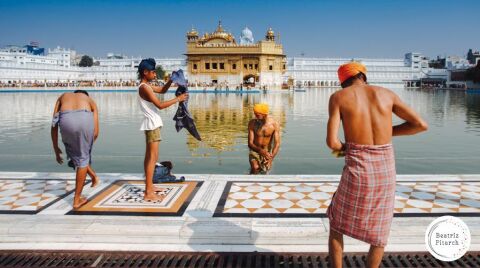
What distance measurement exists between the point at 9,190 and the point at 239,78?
58.6 m

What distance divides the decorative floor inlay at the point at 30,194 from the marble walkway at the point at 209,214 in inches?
0.4

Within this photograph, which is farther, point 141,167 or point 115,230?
point 141,167

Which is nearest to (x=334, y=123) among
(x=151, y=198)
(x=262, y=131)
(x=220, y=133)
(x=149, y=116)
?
(x=149, y=116)

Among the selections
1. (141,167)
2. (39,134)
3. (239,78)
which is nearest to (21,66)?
(239,78)

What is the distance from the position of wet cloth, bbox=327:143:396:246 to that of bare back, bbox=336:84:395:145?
5 centimetres

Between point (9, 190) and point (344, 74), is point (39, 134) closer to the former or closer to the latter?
point (9, 190)

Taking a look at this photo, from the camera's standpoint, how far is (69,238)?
3.70m

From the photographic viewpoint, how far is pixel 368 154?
2.50 meters

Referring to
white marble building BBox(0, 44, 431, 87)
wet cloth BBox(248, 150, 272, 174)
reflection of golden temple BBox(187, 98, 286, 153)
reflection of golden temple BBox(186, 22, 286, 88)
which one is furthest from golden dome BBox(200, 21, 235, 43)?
wet cloth BBox(248, 150, 272, 174)

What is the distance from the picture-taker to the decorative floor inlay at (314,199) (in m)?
4.20

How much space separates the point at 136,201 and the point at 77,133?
0.95 metres

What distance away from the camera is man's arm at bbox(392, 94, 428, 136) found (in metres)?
2.51

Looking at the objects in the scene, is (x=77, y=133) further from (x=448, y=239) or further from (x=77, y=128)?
(x=448, y=239)

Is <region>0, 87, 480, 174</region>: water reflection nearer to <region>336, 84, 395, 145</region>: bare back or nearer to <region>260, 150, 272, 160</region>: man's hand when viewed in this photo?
<region>260, 150, 272, 160</region>: man's hand
